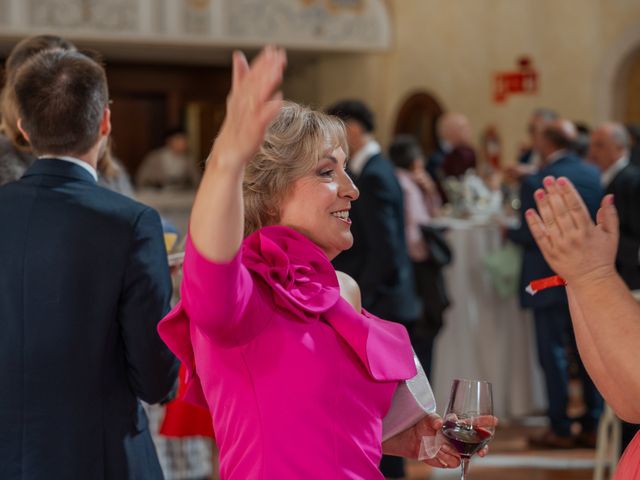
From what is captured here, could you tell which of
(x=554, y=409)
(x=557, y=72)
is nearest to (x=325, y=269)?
(x=554, y=409)

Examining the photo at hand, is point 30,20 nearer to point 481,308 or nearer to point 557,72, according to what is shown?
point 557,72

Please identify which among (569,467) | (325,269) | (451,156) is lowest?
(569,467)

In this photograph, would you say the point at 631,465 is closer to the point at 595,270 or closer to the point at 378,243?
the point at 595,270

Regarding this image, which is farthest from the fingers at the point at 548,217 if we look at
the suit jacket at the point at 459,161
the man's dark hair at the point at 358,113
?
the suit jacket at the point at 459,161

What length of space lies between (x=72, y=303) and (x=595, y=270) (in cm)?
119

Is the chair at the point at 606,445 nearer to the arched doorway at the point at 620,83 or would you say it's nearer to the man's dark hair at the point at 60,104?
the man's dark hair at the point at 60,104

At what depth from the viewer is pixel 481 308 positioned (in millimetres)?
6758

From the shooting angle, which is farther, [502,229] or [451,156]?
[451,156]

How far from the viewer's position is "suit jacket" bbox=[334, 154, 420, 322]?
202 inches

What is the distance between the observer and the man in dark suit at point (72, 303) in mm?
2357

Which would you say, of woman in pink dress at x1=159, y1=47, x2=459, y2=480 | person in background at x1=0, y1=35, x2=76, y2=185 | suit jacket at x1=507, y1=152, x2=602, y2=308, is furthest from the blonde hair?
suit jacket at x1=507, y1=152, x2=602, y2=308

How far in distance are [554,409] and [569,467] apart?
1.98ft

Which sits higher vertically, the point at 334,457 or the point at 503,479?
the point at 334,457

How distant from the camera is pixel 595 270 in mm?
1703
